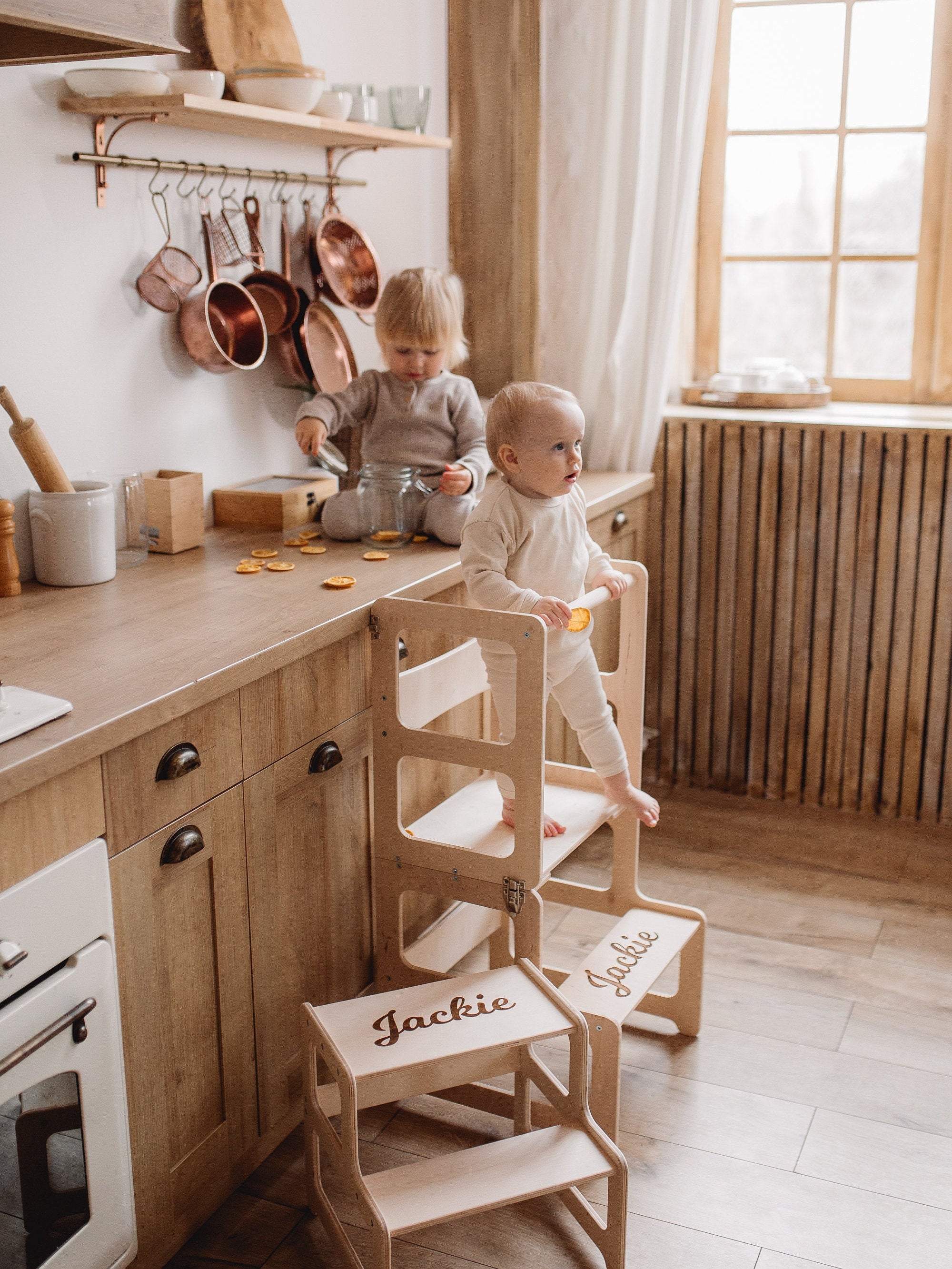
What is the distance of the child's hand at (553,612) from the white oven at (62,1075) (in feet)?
2.37

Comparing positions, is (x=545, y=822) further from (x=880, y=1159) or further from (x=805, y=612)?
(x=805, y=612)

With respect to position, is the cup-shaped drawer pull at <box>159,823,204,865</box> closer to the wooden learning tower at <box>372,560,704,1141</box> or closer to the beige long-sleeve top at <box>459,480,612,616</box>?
the wooden learning tower at <box>372,560,704,1141</box>

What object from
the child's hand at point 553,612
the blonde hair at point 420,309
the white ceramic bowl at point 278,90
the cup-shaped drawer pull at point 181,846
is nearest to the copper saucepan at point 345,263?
the blonde hair at point 420,309

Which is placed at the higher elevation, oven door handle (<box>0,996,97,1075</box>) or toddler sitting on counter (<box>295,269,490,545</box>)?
toddler sitting on counter (<box>295,269,490,545</box>)

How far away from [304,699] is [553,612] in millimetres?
392

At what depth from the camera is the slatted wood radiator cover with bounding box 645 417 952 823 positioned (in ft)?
9.80

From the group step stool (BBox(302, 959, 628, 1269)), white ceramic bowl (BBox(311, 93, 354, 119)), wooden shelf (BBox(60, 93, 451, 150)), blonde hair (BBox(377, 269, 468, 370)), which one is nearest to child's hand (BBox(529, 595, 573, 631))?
step stool (BBox(302, 959, 628, 1269))

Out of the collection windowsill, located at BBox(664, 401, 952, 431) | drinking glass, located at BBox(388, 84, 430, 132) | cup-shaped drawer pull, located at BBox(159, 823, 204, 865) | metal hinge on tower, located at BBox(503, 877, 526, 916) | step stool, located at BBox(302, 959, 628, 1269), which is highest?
drinking glass, located at BBox(388, 84, 430, 132)

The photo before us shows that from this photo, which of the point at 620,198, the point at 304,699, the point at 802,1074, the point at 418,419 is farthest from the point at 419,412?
the point at 802,1074

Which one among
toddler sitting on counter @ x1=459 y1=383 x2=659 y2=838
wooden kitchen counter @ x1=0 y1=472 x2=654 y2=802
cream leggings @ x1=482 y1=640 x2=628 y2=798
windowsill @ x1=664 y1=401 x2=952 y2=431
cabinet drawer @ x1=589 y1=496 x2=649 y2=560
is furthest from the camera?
windowsill @ x1=664 y1=401 x2=952 y2=431

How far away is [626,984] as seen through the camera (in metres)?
1.95

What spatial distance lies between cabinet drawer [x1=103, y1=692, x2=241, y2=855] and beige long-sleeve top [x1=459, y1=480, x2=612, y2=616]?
45cm

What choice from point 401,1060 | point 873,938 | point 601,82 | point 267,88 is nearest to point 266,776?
point 401,1060

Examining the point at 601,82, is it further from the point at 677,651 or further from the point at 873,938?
the point at 873,938
